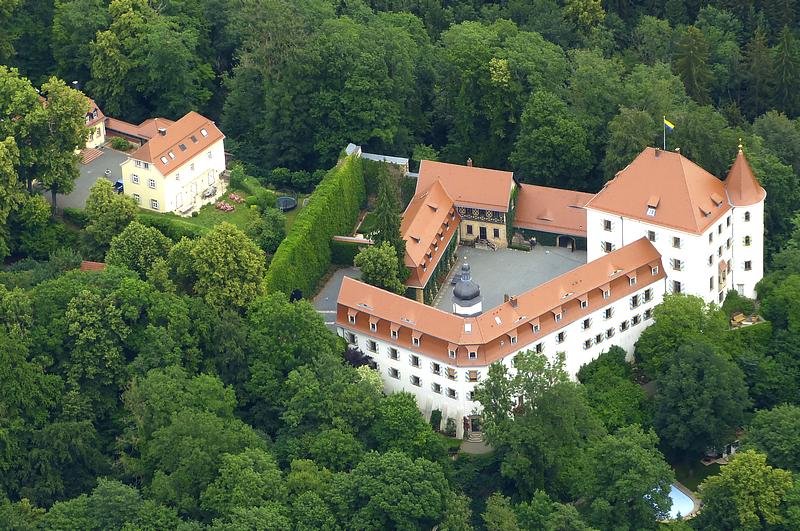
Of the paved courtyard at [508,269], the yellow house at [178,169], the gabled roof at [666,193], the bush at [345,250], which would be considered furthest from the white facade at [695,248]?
the yellow house at [178,169]

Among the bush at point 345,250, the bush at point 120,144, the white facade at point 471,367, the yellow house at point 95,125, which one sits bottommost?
the white facade at point 471,367

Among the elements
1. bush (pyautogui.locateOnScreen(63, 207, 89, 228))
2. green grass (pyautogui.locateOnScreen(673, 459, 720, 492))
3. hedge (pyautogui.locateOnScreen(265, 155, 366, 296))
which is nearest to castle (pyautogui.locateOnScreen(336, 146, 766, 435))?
hedge (pyautogui.locateOnScreen(265, 155, 366, 296))

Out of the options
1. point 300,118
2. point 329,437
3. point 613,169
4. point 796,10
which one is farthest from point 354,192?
point 796,10

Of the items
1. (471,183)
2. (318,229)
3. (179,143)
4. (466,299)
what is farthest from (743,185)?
(179,143)

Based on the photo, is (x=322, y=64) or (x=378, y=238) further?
(x=322, y=64)

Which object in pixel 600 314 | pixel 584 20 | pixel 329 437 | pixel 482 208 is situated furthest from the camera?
pixel 584 20

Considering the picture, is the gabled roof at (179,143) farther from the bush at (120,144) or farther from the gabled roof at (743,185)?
the gabled roof at (743,185)

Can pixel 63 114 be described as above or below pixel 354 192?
above

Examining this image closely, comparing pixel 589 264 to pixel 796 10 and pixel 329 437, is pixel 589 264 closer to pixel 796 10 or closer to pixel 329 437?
pixel 329 437
